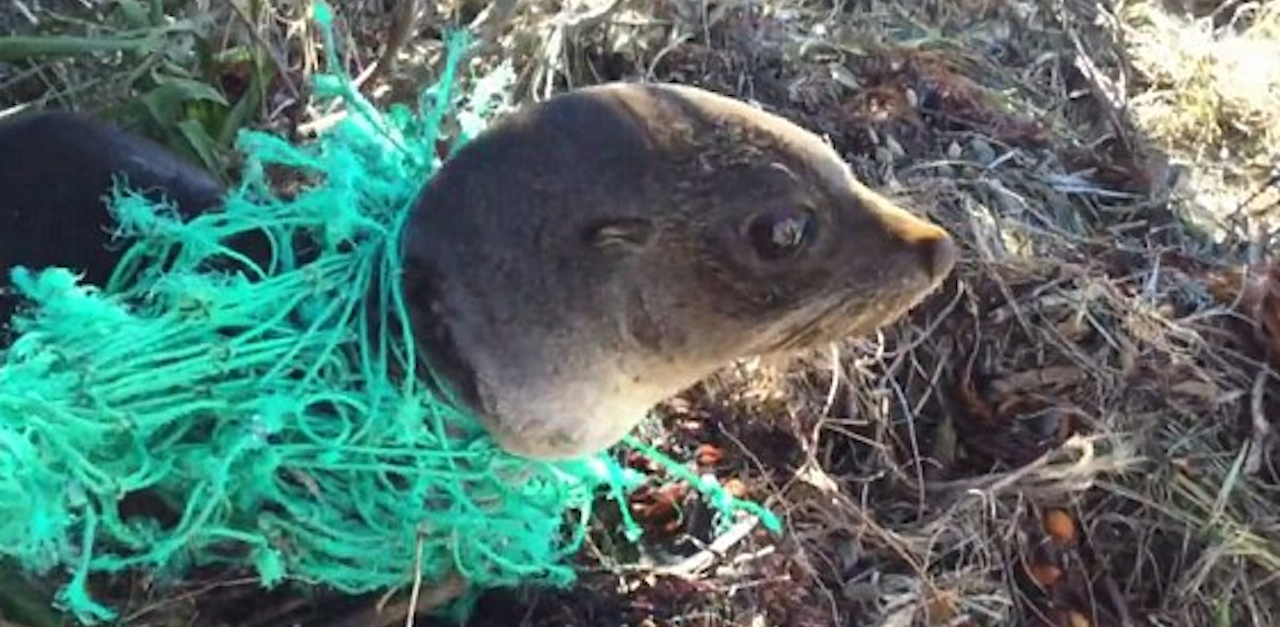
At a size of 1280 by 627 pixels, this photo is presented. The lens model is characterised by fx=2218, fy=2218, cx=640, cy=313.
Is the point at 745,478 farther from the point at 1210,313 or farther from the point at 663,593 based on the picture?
the point at 1210,313

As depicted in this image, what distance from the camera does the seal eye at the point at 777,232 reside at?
6.45 feet

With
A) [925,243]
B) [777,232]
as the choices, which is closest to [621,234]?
[777,232]

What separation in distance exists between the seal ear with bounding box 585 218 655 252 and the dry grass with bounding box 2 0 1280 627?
609 mm

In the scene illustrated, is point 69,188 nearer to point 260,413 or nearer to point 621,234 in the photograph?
point 260,413

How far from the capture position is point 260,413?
2.02 metres

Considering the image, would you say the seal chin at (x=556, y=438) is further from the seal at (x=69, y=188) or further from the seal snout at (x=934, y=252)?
the seal at (x=69, y=188)

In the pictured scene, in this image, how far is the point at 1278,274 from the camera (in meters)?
3.30

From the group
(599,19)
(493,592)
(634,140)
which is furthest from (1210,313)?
(634,140)

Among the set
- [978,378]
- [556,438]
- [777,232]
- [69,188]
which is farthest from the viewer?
[978,378]

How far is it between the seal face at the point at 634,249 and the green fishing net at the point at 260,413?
0.07 metres

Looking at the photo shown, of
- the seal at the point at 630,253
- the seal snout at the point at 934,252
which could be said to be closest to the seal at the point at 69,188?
the seal at the point at 630,253

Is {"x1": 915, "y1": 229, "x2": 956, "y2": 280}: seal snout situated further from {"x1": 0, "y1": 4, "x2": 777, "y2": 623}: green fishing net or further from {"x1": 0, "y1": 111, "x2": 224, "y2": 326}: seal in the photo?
{"x1": 0, "y1": 111, "x2": 224, "y2": 326}: seal

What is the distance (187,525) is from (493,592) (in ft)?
1.53

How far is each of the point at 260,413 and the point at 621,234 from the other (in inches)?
14.5
